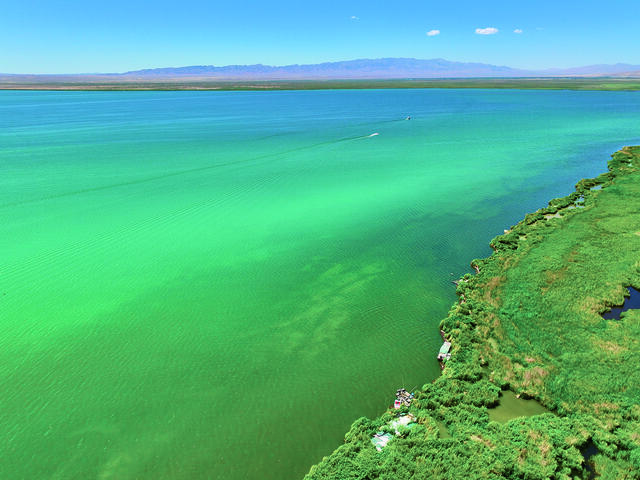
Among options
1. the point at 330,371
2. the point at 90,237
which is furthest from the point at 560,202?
the point at 90,237

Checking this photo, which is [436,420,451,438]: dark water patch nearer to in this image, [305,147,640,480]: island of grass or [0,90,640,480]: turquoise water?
[305,147,640,480]: island of grass

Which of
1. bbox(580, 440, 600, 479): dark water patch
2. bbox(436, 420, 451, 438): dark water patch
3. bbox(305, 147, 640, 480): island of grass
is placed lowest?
bbox(436, 420, 451, 438): dark water patch

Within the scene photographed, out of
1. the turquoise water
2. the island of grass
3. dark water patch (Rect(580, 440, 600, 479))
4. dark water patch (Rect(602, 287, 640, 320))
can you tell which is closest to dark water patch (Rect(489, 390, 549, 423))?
the island of grass

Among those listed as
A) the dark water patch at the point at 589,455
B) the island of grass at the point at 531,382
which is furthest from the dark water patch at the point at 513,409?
the dark water patch at the point at 589,455

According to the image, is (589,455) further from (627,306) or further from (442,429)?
(627,306)

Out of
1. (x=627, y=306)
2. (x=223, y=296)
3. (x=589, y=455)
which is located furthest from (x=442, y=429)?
(x=627, y=306)

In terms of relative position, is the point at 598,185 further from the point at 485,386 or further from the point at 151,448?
the point at 151,448
